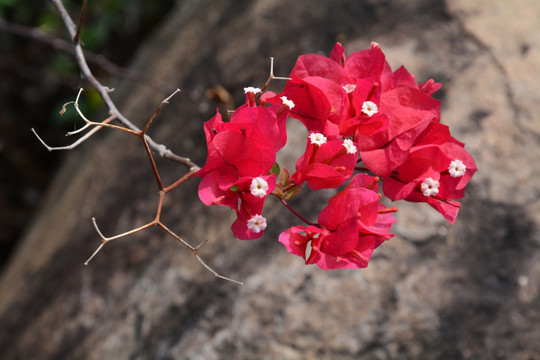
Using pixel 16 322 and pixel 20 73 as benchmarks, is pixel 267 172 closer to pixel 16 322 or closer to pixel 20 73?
pixel 16 322

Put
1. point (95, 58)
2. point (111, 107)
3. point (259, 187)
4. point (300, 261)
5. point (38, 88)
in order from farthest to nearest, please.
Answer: point (38, 88)
point (95, 58)
point (300, 261)
point (111, 107)
point (259, 187)

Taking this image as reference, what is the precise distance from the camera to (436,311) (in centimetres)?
127

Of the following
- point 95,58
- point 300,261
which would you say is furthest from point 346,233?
point 95,58

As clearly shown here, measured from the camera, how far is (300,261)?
1314 millimetres

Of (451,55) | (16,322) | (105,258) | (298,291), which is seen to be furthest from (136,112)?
(451,55)

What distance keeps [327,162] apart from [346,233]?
0.10m

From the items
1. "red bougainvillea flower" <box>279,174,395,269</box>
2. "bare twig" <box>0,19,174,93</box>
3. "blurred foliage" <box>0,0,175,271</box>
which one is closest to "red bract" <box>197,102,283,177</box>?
"red bougainvillea flower" <box>279,174,395,269</box>

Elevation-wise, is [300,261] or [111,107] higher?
[111,107]

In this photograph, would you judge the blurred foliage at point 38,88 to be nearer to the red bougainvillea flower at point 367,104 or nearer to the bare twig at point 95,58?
the bare twig at point 95,58

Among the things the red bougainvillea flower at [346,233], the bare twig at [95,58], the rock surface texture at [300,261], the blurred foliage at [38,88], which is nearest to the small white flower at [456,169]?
the red bougainvillea flower at [346,233]

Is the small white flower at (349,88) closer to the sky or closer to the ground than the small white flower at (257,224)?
closer to the sky

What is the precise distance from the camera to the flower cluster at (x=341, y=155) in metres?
0.63

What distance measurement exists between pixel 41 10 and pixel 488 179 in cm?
243

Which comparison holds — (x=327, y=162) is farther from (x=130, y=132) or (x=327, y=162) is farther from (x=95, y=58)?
(x=95, y=58)
